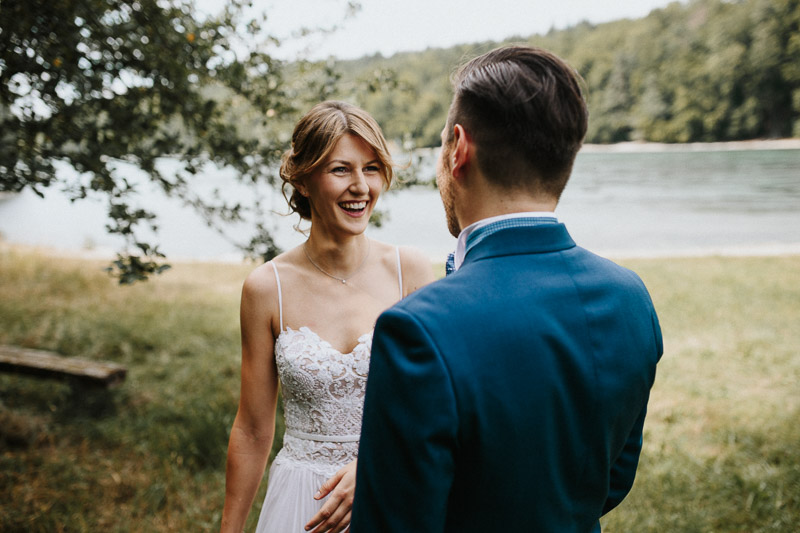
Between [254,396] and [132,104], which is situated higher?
[132,104]

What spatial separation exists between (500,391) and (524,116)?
1.87 feet

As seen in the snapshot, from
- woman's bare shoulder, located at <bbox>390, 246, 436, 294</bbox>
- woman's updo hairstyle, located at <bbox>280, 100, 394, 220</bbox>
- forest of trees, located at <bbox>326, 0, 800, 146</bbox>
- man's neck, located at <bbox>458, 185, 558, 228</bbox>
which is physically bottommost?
woman's bare shoulder, located at <bbox>390, 246, 436, 294</bbox>

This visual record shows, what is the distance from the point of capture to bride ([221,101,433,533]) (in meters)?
2.27

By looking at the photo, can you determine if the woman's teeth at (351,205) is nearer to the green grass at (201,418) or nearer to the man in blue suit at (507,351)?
the man in blue suit at (507,351)

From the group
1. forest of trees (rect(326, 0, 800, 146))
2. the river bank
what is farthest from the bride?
the river bank

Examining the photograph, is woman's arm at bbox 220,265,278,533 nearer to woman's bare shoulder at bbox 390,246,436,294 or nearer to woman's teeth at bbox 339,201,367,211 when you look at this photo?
woman's teeth at bbox 339,201,367,211

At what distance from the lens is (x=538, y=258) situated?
1.22 m

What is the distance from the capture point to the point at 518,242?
1.21 m

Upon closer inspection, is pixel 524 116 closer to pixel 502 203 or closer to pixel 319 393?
pixel 502 203

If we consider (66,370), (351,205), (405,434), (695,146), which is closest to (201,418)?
(66,370)

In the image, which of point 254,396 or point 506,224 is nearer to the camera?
point 506,224

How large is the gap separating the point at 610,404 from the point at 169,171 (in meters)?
4.49

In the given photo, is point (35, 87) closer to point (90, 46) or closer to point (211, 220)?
point (90, 46)

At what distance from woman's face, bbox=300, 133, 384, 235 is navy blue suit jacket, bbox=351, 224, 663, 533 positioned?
1127mm
